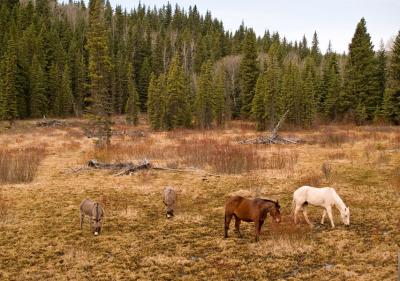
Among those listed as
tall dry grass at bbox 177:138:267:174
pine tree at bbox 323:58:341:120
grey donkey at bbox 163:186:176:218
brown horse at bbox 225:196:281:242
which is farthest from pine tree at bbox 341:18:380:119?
brown horse at bbox 225:196:281:242

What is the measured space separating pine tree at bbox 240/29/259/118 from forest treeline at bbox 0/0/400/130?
6.7 inches

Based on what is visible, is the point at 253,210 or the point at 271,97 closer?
the point at 253,210

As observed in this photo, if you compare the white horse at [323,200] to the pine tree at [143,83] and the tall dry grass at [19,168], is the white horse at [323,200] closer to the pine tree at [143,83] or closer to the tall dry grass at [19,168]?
the tall dry grass at [19,168]

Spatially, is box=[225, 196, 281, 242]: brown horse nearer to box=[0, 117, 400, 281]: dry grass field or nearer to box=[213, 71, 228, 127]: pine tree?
box=[0, 117, 400, 281]: dry grass field

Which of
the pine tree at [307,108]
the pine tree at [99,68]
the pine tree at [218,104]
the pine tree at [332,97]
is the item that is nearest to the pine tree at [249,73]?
the pine tree at [218,104]

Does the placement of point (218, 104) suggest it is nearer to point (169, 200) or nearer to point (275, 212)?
point (169, 200)

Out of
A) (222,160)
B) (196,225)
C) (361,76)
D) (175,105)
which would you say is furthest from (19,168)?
(361,76)

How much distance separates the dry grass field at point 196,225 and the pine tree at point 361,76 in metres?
35.1

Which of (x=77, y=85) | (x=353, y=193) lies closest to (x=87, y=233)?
(x=353, y=193)

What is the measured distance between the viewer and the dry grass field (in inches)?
391

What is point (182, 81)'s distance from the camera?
207 feet

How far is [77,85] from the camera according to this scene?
87.0 meters

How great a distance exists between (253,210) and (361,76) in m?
51.9

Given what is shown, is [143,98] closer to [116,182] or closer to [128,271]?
[116,182]
